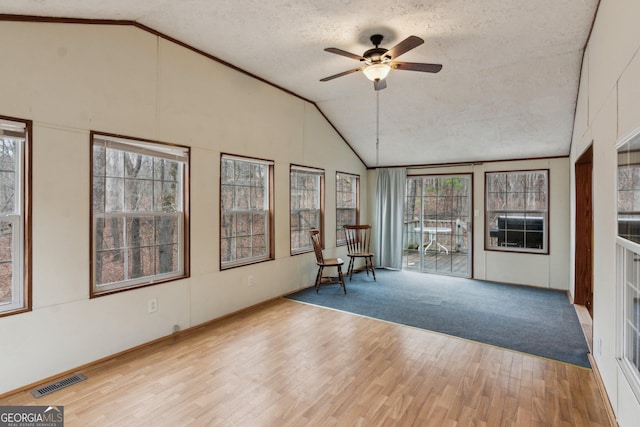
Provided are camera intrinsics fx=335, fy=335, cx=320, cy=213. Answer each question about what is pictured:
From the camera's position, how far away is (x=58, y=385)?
2.46 meters

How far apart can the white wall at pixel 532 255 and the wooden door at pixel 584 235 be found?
0.90 metres

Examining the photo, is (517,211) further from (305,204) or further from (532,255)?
(305,204)

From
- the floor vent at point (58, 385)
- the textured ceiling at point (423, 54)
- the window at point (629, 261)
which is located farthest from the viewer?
the textured ceiling at point (423, 54)

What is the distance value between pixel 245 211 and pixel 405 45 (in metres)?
2.66

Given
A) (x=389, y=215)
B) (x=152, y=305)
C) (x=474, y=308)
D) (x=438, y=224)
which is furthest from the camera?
(x=389, y=215)

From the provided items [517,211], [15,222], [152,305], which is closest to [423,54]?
[517,211]

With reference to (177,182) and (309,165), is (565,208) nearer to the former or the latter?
(309,165)

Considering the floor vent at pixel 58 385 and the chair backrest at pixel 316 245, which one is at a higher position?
the chair backrest at pixel 316 245

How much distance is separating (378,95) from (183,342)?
3850 millimetres

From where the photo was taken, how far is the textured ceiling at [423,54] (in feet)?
8.82

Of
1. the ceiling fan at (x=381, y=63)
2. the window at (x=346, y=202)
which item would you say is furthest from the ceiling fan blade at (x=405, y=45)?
the window at (x=346, y=202)

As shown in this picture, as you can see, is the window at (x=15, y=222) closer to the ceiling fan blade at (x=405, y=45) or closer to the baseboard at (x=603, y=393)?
the ceiling fan blade at (x=405, y=45)

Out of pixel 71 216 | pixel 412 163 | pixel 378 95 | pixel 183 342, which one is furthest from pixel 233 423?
pixel 412 163

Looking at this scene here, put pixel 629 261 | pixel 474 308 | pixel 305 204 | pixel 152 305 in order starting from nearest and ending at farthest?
1. pixel 629 261
2. pixel 152 305
3. pixel 474 308
4. pixel 305 204
